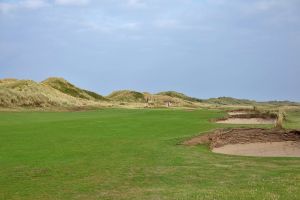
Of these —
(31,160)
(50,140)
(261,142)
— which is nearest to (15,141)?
(50,140)

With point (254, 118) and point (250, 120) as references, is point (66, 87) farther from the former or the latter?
point (250, 120)

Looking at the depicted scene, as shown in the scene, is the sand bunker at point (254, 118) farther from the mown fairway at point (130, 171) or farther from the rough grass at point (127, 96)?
the rough grass at point (127, 96)

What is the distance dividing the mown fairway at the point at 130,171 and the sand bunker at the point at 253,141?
111cm

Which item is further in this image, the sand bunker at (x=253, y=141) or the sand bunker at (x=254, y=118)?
the sand bunker at (x=254, y=118)

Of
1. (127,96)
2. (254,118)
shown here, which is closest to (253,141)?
(254,118)

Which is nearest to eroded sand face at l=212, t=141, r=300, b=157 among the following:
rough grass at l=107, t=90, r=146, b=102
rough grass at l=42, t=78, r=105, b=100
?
rough grass at l=42, t=78, r=105, b=100

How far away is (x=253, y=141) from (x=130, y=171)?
450 inches

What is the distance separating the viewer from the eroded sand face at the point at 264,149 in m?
22.6

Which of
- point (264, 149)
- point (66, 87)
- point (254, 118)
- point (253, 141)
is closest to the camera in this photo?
point (264, 149)

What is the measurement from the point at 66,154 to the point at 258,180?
28.6ft

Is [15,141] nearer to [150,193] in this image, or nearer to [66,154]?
[66,154]

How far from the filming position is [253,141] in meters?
25.4

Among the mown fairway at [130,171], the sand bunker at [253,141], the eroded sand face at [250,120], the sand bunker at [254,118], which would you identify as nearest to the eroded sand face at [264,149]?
the sand bunker at [253,141]

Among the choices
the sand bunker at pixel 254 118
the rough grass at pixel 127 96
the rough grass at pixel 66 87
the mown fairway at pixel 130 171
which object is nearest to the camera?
the mown fairway at pixel 130 171
